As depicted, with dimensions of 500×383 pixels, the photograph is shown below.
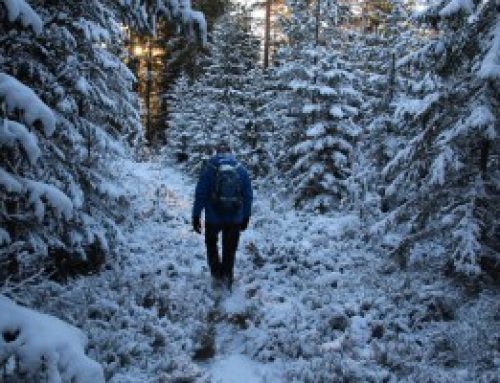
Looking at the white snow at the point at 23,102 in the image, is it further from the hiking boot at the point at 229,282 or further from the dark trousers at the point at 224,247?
the hiking boot at the point at 229,282

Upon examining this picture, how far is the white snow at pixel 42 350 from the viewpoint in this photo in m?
4.14

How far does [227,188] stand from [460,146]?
15.1 ft

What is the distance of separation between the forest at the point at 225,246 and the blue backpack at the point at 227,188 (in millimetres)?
105

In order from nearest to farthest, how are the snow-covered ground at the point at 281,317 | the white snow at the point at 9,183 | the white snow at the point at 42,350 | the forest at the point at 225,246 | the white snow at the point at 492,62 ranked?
the white snow at the point at 42,350 < the white snow at the point at 9,183 < the forest at the point at 225,246 < the snow-covered ground at the point at 281,317 < the white snow at the point at 492,62

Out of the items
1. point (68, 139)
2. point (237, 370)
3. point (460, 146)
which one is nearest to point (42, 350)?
point (237, 370)

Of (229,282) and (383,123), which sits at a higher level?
(383,123)

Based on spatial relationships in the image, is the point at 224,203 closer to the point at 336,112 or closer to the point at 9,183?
the point at 9,183

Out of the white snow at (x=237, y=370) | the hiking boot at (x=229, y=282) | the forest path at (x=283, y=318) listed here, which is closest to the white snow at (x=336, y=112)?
the forest path at (x=283, y=318)

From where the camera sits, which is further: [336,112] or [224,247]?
[336,112]

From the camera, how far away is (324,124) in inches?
806

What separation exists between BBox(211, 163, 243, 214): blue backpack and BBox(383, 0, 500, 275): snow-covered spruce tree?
338 centimetres

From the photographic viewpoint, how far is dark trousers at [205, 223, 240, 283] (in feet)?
37.3

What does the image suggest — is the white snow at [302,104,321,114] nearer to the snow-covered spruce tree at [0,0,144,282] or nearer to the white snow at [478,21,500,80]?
the snow-covered spruce tree at [0,0,144,282]

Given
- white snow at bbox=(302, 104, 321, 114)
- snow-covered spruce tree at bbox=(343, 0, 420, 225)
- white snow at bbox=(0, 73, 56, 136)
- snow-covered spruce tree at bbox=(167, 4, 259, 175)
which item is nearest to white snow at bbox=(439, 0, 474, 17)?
white snow at bbox=(0, 73, 56, 136)
